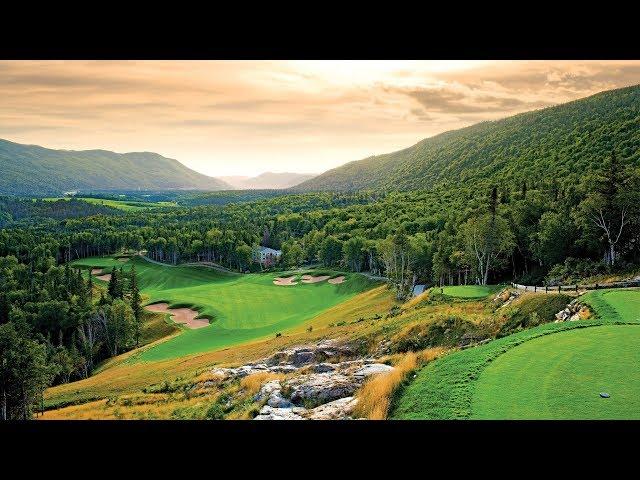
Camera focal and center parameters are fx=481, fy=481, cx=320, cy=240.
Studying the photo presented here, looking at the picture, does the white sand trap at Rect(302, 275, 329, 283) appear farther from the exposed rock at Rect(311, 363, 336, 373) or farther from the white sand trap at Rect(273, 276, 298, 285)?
the exposed rock at Rect(311, 363, 336, 373)

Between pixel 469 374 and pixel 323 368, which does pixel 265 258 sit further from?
pixel 469 374

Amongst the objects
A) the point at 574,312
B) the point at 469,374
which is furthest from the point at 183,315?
the point at 469,374

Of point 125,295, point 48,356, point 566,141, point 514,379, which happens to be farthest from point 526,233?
point 566,141

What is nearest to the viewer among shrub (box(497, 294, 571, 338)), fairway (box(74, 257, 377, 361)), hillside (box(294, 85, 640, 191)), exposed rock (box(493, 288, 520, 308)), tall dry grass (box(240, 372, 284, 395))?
tall dry grass (box(240, 372, 284, 395))

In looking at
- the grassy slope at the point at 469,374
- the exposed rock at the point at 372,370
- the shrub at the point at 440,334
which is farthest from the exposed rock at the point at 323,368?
the grassy slope at the point at 469,374

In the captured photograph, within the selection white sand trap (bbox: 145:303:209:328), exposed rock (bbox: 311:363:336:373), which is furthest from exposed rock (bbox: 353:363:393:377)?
white sand trap (bbox: 145:303:209:328)
